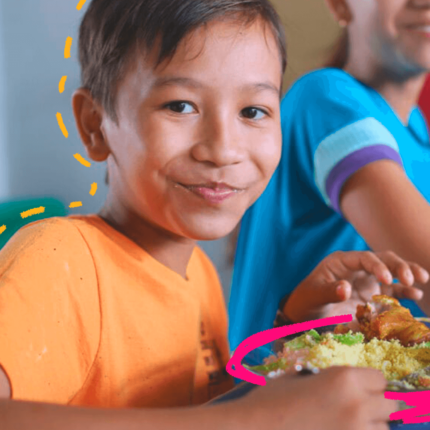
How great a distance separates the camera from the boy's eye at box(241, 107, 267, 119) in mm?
303

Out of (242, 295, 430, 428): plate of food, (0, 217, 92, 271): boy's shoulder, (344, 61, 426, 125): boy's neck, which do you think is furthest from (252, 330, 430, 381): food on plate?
(344, 61, 426, 125): boy's neck

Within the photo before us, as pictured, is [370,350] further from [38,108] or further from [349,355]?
[38,108]

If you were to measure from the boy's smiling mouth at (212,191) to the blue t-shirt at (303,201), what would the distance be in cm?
9

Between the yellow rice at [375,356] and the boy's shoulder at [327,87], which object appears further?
the boy's shoulder at [327,87]

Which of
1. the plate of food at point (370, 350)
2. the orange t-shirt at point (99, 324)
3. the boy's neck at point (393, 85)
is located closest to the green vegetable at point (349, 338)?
the plate of food at point (370, 350)

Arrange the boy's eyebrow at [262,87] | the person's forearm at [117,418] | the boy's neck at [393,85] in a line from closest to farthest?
the person's forearm at [117,418] → the boy's eyebrow at [262,87] → the boy's neck at [393,85]

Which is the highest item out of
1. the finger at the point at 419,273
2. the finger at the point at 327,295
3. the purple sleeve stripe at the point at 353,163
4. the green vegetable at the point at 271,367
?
the purple sleeve stripe at the point at 353,163

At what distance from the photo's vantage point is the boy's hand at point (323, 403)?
7.6 inches

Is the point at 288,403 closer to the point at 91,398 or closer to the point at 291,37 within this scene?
the point at 91,398

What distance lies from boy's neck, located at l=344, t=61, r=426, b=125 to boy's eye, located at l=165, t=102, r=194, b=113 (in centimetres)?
18

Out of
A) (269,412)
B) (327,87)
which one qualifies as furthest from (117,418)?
(327,87)

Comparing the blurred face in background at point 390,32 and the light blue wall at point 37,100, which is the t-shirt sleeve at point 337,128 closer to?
the blurred face in background at point 390,32

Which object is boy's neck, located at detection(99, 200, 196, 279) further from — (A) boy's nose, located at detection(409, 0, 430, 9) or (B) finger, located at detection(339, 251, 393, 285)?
(A) boy's nose, located at detection(409, 0, 430, 9)

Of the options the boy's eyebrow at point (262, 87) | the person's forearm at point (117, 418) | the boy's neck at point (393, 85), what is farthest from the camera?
the boy's neck at point (393, 85)
